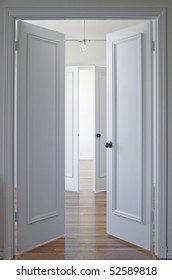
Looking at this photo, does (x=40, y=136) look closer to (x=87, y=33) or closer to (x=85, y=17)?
(x=85, y=17)

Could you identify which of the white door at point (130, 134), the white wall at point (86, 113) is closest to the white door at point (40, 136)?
the white door at point (130, 134)

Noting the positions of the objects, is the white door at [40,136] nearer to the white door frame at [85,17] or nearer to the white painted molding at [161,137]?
the white door frame at [85,17]

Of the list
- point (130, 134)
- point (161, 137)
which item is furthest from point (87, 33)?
point (161, 137)

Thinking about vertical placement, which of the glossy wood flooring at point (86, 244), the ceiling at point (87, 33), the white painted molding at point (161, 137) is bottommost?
the glossy wood flooring at point (86, 244)

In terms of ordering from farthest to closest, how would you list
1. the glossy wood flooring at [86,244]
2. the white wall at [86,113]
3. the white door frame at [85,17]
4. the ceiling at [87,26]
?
the white wall at [86,113] < the ceiling at [87,26] < the glossy wood flooring at [86,244] < the white door frame at [85,17]

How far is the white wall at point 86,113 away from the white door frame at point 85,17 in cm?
757

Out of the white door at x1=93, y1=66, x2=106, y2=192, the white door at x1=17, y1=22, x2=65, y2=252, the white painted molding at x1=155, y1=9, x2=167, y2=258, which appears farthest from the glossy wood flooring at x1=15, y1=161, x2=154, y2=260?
the white door at x1=93, y1=66, x2=106, y2=192

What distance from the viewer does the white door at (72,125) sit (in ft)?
19.0

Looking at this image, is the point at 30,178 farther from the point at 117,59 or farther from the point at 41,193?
the point at 117,59

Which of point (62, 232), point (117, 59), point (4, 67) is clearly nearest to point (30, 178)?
point (62, 232)

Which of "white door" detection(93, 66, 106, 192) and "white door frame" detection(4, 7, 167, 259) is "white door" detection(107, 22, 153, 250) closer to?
"white door frame" detection(4, 7, 167, 259)

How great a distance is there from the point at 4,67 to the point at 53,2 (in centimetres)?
71

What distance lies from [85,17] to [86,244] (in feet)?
6.93
